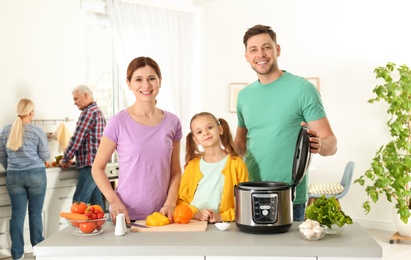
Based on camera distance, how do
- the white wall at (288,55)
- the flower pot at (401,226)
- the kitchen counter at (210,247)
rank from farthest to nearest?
the flower pot at (401,226) < the white wall at (288,55) < the kitchen counter at (210,247)

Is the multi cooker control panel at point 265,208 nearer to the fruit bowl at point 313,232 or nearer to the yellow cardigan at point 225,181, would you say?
the fruit bowl at point 313,232

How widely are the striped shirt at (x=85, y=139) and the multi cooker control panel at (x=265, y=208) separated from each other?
333 cm

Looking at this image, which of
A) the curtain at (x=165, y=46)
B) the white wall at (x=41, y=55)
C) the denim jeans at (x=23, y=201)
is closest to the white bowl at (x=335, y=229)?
the denim jeans at (x=23, y=201)

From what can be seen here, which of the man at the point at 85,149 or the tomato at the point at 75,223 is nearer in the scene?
the tomato at the point at 75,223

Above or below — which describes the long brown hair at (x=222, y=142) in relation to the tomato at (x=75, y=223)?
above

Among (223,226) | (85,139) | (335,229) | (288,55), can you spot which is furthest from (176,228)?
(288,55)

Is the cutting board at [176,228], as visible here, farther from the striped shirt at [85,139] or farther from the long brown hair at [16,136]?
the striped shirt at [85,139]

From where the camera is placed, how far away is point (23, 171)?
4906 millimetres

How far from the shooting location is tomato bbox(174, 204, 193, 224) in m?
2.36

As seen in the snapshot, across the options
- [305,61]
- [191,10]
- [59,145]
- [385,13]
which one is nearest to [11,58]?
[59,145]

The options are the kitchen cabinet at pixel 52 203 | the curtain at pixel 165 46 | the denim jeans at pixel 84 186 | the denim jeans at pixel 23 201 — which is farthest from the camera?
the curtain at pixel 165 46

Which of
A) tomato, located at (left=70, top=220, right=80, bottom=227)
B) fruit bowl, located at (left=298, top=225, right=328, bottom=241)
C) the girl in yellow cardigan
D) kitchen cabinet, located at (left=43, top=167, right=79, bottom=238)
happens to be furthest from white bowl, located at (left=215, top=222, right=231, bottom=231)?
kitchen cabinet, located at (left=43, top=167, right=79, bottom=238)

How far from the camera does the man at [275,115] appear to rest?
2.46 m

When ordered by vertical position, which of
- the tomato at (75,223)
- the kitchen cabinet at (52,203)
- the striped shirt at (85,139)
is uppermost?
the striped shirt at (85,139)
